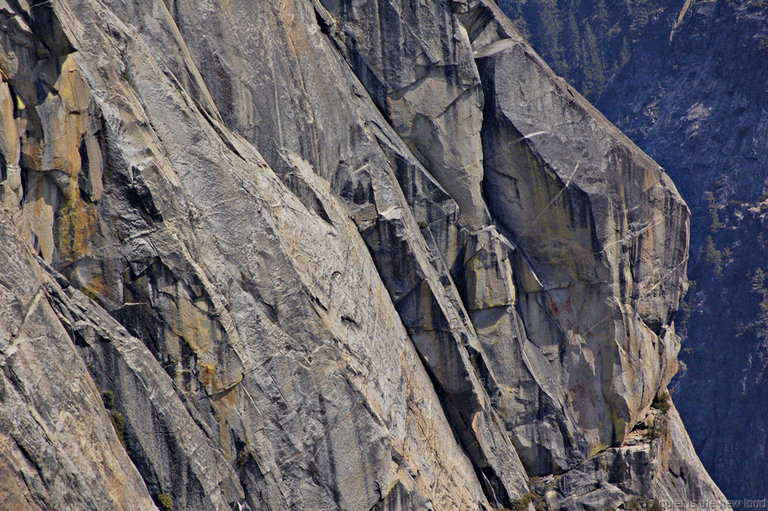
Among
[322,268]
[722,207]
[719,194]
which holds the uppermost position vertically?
[322,268]

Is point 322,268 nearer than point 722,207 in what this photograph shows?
Yes

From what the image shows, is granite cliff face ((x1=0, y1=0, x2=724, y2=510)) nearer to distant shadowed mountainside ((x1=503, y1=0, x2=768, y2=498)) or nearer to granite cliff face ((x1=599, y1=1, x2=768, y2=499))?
granite cliff face ((x1=599, y1=1, x2=768, y2=499))

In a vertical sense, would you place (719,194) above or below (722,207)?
above

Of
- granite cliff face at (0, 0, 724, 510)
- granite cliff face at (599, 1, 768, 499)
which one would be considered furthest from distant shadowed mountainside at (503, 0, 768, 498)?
granite cliff face at (0, 0, 724, 510)

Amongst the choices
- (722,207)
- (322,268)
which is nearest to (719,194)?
(722,207)

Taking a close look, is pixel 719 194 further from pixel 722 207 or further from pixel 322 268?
pixel 322 268

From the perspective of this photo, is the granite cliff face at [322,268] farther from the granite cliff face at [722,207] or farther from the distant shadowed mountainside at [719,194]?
the distant shadowed mountainside at [719,194]

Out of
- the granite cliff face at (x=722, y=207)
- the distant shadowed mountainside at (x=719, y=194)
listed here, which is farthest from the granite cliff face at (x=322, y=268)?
the distant shadowed mountainside at (x=719, y=194)
